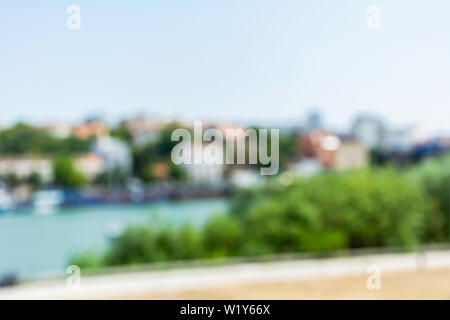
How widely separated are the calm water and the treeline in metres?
0.15

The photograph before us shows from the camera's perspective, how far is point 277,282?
320 cm

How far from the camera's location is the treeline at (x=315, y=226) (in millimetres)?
4566

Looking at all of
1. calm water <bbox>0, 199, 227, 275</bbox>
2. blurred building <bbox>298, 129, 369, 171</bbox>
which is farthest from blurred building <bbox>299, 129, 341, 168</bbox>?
calm water <bbox>0, 199, 227, 275</bbox>

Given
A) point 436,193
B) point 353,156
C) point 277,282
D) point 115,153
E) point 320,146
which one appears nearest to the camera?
point 277,282

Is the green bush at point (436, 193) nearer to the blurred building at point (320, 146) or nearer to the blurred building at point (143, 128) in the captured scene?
the blurred building at point (320, 146)

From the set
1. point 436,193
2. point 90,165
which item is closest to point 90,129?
point 90,165

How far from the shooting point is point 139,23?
11.0ft

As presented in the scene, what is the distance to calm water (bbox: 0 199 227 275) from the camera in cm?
470

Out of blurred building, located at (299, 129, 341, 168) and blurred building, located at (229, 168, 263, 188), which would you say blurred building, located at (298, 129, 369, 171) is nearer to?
blurred building, located at (299, 129, 341, 168)

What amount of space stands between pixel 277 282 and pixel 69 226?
9.87 feet

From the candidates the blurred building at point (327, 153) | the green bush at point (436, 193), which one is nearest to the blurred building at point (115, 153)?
the blurred building at point (327, 153)

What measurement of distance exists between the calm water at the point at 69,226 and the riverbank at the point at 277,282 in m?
1.10

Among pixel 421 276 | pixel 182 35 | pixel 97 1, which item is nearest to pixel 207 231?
pixel 182 35

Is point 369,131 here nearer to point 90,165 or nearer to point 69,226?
point 90,165
